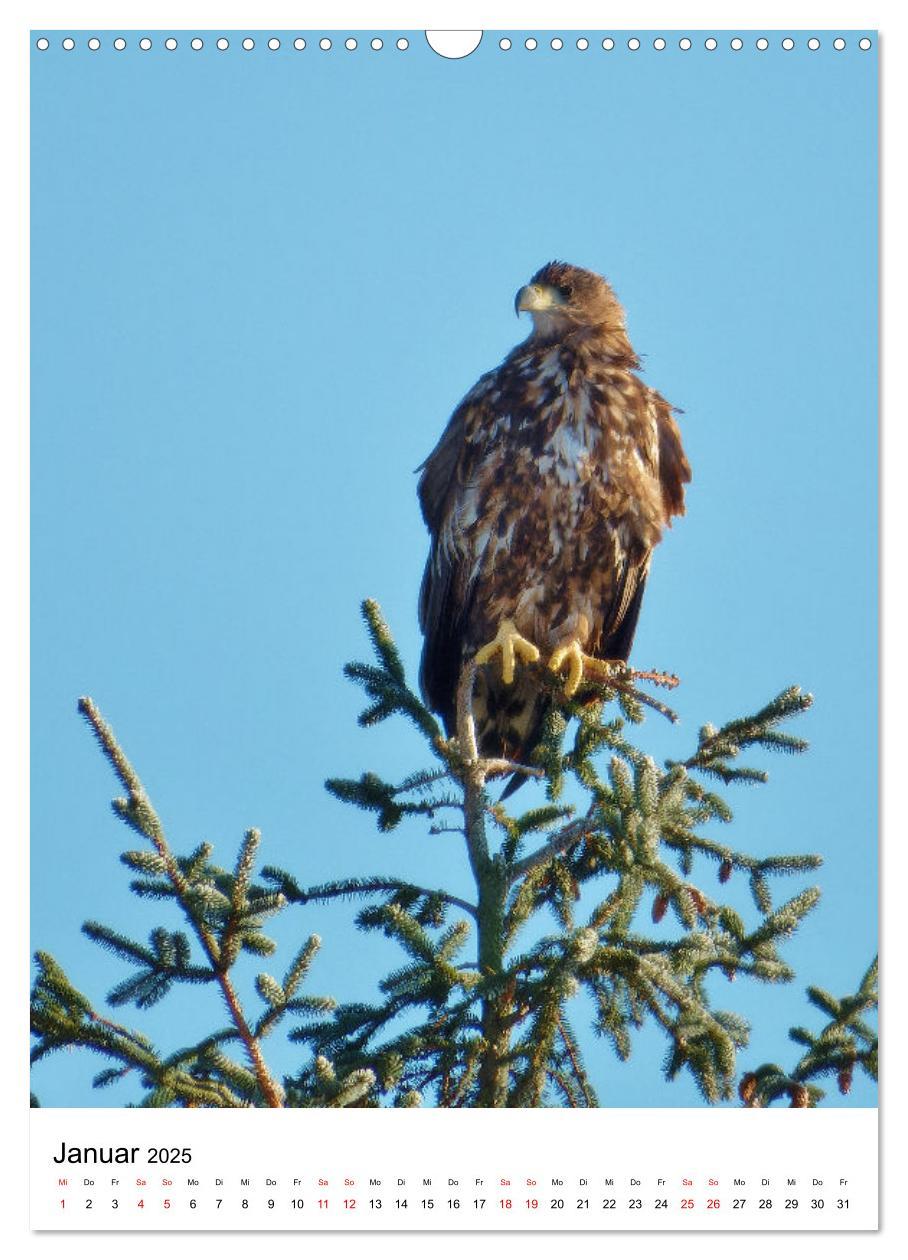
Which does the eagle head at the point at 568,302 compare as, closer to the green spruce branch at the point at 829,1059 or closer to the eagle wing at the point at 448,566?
the eagle wing at the point at 448,566

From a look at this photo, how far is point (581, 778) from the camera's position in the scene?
5.14 metres

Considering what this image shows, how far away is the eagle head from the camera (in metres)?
7.11

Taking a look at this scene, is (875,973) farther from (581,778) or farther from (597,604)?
Answer: (597,604)

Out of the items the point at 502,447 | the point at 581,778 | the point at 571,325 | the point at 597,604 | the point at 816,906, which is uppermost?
the point at 571,325

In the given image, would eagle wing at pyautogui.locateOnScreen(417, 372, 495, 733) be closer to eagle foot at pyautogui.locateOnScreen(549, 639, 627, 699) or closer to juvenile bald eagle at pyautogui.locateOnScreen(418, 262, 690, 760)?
juvenile bald eagle at pyautogui.locateOnScreen(418, 262, 690, 760)

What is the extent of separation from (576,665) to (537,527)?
0.53 m

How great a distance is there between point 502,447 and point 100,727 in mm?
2864
